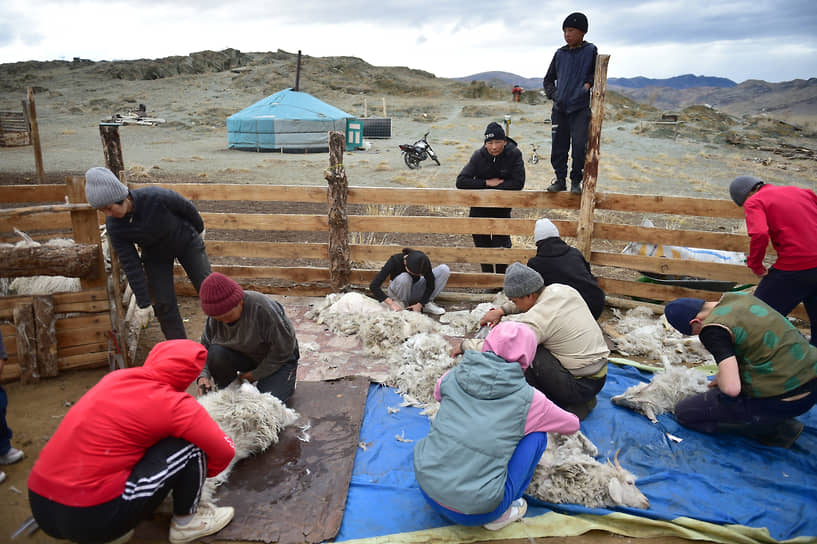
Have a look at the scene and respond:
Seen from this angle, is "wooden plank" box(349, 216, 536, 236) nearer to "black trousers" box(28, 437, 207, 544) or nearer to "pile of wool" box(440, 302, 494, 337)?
"pile of wool" box(440, 302, 494, 337)

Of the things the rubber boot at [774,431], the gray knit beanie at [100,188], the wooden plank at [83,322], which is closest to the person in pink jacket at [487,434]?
the rubber boot at [774,431]

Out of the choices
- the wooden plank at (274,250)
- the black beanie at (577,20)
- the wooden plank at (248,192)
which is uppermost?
the black beanie at (577,20)

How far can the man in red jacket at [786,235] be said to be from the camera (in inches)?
144

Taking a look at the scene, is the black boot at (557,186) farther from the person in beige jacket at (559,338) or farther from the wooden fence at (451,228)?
the person in beige jacket at (559,338)

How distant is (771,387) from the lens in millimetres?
2877

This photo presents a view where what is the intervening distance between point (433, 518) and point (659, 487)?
135cm

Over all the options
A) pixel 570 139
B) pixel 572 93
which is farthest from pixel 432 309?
pixel 572 93

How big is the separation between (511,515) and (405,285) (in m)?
2.85

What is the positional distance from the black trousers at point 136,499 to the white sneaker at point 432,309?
3.17 metres

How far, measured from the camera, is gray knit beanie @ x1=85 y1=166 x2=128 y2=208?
339 cm

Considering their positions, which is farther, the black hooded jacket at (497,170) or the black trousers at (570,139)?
the black hooded jacket at (497,170)

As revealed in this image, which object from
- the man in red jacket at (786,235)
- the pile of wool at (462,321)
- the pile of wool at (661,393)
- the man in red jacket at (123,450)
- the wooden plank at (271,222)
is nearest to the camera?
the man in red jacket at (123,450)

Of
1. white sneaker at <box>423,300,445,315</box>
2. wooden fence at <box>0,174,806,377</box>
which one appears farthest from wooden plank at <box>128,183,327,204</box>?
white sneaker at <box>423,300,445,315</box>

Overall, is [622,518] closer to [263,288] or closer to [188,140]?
[263,288]
